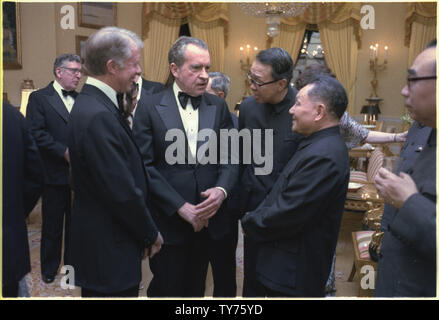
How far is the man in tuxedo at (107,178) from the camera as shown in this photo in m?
1.61

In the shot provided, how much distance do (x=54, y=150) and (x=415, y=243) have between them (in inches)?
114

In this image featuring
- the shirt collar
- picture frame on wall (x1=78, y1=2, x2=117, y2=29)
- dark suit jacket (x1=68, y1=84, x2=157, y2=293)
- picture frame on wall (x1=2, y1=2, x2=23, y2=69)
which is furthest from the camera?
picture frame on wall (x1=78, y1=2, x2=117, y2=29)

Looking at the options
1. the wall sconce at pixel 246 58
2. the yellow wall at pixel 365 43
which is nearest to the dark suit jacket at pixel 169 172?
the yellow wall at pixel 365 43

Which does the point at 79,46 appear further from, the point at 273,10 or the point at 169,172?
the point at 169,172

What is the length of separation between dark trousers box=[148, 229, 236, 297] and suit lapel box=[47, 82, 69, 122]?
5.64 ft

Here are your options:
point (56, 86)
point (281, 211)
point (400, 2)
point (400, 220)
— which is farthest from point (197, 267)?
point (400, 2)

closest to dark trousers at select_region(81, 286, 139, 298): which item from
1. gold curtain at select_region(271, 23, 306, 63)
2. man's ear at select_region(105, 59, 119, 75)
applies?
man's ear at select_region(105, 59, 119, 75)

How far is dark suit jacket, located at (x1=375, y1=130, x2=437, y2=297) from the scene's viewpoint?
124 centimetres

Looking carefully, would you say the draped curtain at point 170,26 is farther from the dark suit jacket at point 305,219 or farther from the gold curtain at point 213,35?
the dark suit jacket at point 305,219

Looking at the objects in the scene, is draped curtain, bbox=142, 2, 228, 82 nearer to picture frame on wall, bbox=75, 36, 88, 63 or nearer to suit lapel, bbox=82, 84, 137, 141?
picture frame on wall, bbox=75, 36, 88, 63

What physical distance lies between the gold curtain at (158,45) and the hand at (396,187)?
25.4 feet

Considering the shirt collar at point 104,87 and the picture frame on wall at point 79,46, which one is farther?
the picture frame on wall at point 79,46

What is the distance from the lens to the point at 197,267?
7.86ft

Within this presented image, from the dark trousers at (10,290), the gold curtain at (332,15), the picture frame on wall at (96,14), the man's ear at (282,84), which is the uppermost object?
the gold curtain at (332,15)
